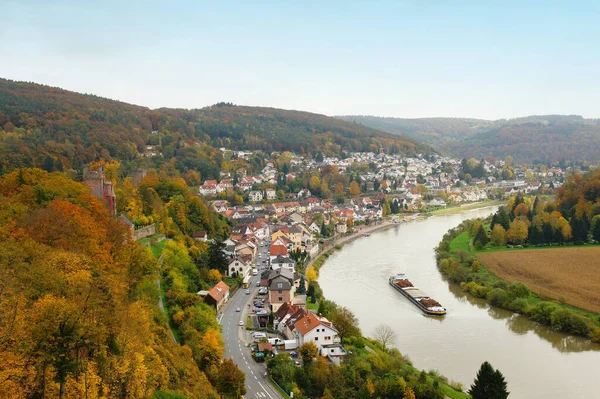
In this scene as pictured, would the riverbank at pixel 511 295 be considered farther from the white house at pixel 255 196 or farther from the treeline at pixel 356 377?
the white house at pixel 255 196

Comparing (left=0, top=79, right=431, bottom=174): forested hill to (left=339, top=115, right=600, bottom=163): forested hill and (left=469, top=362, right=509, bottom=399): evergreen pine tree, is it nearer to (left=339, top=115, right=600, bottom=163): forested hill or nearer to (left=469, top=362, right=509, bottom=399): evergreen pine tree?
(left=469, top=362, right=509, bottom=399): evergreen pine tree

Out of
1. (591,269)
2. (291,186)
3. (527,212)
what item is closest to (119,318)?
(591,269)

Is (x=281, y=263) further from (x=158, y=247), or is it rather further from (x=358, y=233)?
(x=358, y=233)

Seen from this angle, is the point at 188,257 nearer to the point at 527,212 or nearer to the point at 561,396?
the point at 561,396

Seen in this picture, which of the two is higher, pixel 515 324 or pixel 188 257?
pixel 188 257

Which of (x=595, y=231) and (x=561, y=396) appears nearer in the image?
(x=561, y=396)

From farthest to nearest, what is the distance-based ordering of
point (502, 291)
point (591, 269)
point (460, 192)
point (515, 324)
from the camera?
1. point (460, 192)
2. point (591, 269)
3. point (502, 291)
4. point (515, 324)
